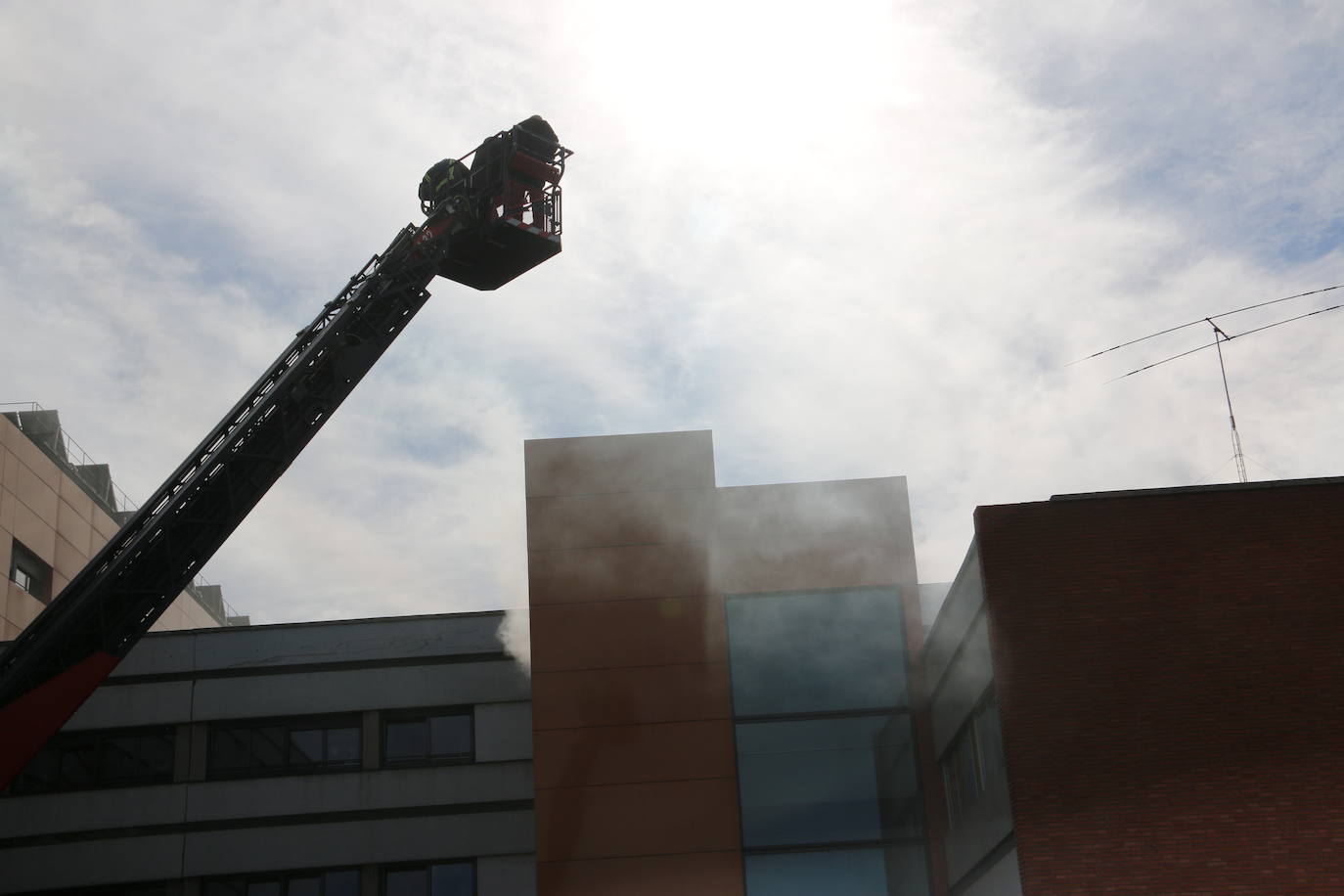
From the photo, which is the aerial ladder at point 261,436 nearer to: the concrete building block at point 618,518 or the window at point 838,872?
the concrete building block at point 618,518

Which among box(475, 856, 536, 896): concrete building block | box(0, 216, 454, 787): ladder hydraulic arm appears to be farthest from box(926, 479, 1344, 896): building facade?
box(475, 856, 536, 896): concrete building block

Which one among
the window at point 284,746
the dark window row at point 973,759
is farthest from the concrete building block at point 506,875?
the dark window row at point 973,759

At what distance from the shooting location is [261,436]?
51.9 ft

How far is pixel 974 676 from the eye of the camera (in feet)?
54.0

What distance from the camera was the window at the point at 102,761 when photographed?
879 inches

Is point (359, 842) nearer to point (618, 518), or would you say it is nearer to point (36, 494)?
point (618, 518)

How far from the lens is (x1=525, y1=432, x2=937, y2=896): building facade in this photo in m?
19.5

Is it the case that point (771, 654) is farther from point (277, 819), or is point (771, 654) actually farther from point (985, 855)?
point (277, 819)

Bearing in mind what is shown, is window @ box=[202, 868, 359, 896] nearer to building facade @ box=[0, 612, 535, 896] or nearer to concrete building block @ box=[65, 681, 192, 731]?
building facade @ box=[0, 612, 535, 896]

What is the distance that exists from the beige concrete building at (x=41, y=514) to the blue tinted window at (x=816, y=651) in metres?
15.3

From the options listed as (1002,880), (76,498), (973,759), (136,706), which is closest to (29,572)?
(76,498)

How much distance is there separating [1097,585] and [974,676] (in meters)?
2.17

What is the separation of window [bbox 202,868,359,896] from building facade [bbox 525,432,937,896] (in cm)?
410

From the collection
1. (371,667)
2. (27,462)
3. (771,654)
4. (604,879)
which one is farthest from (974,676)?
(27,462)
